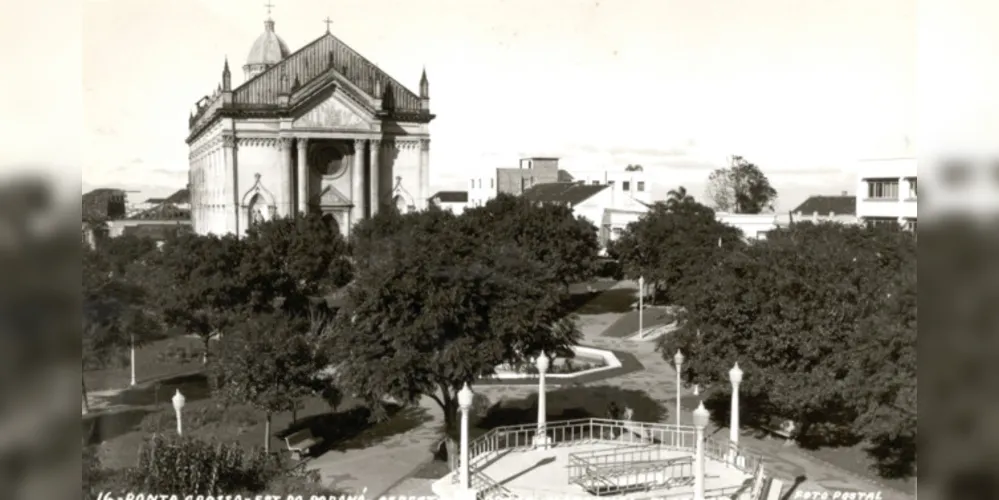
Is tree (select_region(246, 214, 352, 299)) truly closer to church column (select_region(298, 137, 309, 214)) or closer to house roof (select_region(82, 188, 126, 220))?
house roof (select_region(82, 188, 126, 220))

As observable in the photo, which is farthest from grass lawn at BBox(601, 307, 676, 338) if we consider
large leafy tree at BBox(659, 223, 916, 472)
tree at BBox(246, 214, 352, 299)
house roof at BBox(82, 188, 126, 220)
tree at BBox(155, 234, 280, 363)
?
house roof at BBox(82, 188, 126, 220)

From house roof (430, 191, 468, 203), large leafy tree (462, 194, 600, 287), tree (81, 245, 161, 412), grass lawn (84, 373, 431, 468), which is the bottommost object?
grass lawn (84, 373, 431, 468)

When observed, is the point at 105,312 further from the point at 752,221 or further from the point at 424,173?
the point at 752,221

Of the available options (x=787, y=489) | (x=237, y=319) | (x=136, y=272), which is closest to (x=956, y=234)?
(x=787, y=489)

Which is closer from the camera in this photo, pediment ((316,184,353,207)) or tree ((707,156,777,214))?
tree ((707,156,777,214))

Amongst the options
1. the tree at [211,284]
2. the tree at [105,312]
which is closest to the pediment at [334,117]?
the tree at [211,284]

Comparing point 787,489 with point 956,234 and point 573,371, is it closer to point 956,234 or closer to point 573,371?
point 956,234
